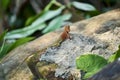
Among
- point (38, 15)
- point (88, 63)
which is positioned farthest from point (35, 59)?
point (38, 15)

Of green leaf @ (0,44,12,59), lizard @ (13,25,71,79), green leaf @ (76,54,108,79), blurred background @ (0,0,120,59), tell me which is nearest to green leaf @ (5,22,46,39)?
blurred background @ (0,0,120,59)

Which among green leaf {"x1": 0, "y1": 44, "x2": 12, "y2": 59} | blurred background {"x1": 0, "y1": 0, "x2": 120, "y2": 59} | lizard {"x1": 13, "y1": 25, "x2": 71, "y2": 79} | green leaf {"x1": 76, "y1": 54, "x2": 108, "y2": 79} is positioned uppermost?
green leaf {"x1": 76, "y1": 54, "x2": 108, "y2": 79}

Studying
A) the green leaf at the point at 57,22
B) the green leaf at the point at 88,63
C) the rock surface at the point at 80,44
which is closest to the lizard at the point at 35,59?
the rock surface at the point at 80,44

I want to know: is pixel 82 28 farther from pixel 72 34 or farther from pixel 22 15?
pixel 22 15

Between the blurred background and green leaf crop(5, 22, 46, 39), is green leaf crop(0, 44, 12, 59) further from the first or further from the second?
green leaf crop(5, 22, 46, 39)

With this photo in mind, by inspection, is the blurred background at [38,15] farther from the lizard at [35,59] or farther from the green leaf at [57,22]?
the lizard at [35,59]

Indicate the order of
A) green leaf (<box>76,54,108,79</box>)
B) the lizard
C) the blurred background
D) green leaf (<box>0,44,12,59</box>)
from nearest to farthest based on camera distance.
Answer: green leaf (<box>76,54,108,79</box>) < the lizard < green leaf (<box>0,44,12,59</box>) < the blurred background

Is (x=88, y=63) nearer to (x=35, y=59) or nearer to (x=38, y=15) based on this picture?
(x=35, y=59)

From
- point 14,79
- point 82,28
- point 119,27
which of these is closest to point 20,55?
point 14,79
